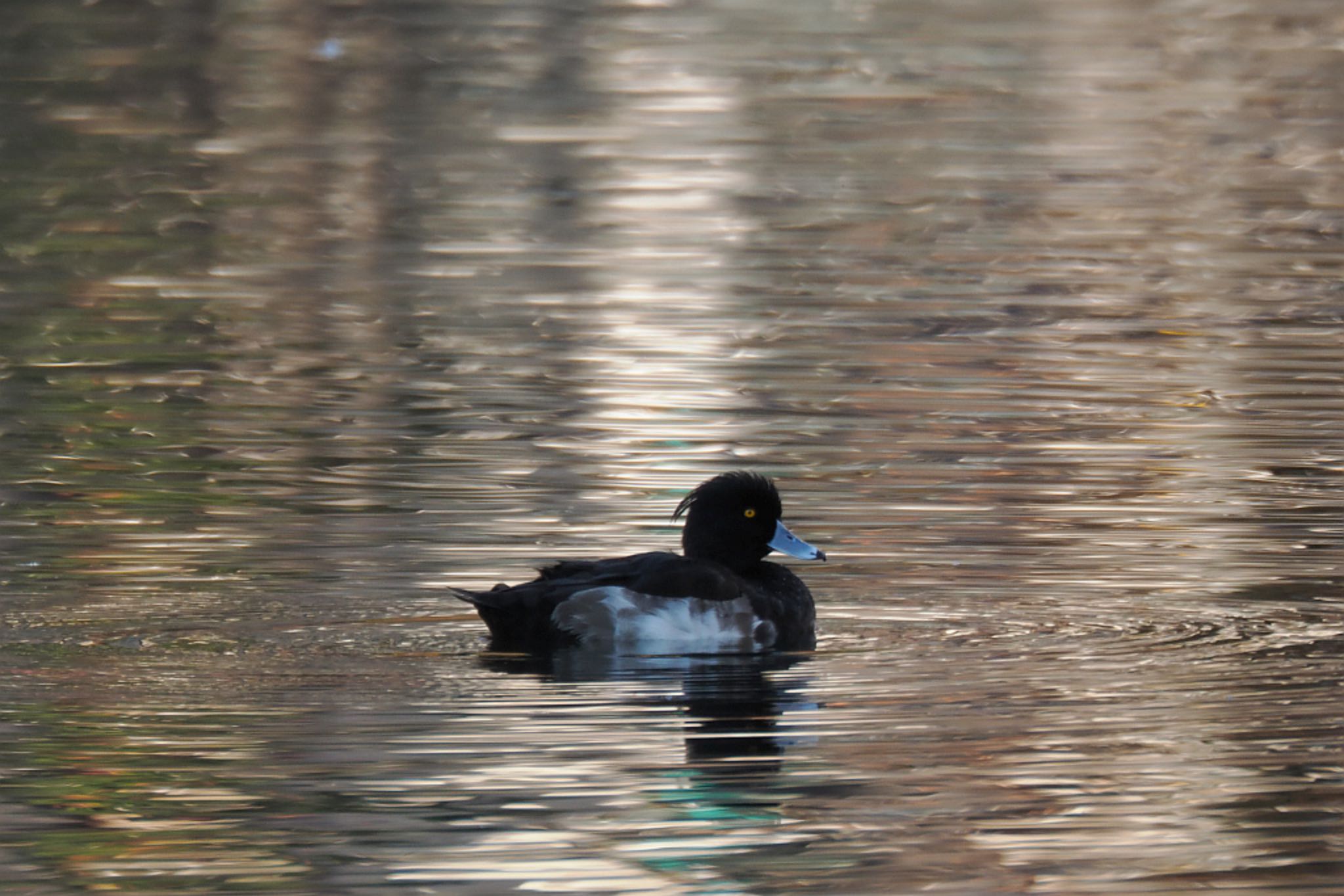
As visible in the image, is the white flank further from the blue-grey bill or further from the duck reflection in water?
the blue-grey bill

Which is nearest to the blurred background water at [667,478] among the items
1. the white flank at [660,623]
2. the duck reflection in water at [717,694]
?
the duck reflection in water at [717,694]

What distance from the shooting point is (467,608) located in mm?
9617

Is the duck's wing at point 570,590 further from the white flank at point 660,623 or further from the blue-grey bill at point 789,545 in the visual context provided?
the blue-grey bill at point 789,545

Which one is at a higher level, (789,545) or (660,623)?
(789,545)

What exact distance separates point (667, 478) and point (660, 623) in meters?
2.63

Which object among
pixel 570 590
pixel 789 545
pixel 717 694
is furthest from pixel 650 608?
pixel 789 545

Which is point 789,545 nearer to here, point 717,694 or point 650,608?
point 650,608

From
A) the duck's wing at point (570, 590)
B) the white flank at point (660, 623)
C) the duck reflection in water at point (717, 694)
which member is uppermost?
the duck's wing at point (570, 590)

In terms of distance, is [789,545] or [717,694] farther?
[789,545]

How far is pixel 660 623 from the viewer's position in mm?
9070

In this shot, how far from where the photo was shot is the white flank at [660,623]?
353 inches

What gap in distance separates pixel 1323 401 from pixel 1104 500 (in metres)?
2.69

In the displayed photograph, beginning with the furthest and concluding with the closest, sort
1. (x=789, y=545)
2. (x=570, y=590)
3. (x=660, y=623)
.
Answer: (x=789, y=545), (x=660, y=623), (x=570, y=590)

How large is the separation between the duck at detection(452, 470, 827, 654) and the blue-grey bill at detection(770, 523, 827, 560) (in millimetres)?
12
